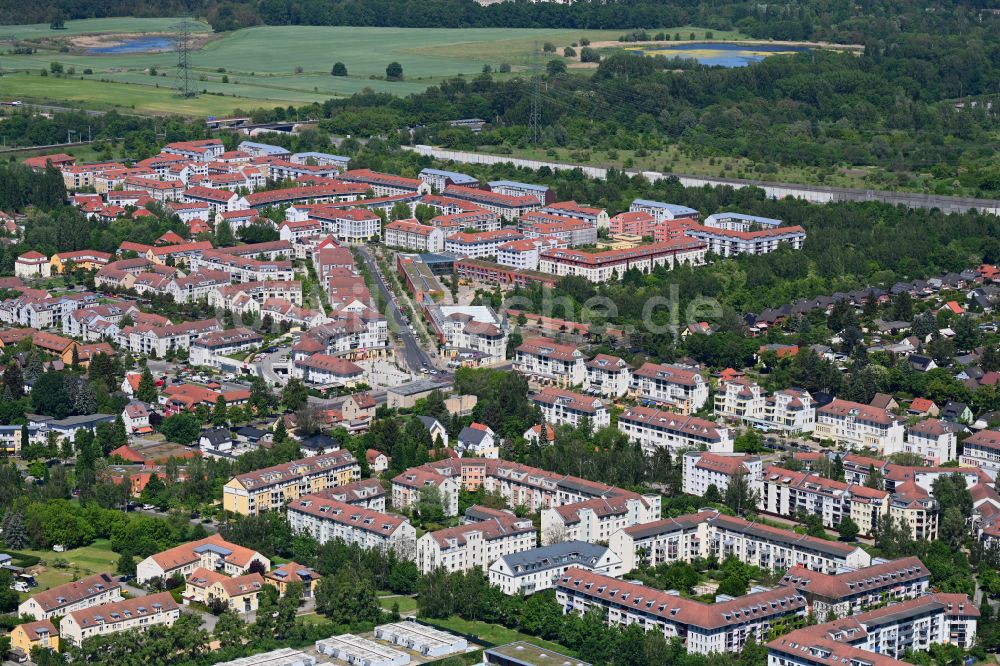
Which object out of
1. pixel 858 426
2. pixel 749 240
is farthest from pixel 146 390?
pixel 749 240

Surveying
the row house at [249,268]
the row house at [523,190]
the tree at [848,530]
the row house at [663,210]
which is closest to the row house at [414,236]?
the row house at [249,268]

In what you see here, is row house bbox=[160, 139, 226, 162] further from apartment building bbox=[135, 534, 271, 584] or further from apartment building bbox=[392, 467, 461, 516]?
apartment building bbox=[135, 534, 271, 584]

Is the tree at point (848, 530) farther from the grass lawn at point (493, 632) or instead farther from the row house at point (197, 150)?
the row house at point (197, 150)

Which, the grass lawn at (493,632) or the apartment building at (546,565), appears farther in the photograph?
the apartment building at (546,565)

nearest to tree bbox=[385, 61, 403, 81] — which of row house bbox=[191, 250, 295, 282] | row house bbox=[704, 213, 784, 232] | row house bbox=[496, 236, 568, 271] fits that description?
row house bbox=[704, 213, 784, 232]

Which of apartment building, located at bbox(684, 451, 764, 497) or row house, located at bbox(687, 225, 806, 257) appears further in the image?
row house, located at bbox(687, 225, 806, 257)

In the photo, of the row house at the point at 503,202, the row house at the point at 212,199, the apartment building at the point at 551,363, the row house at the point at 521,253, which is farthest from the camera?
the row house at the point at 212,199

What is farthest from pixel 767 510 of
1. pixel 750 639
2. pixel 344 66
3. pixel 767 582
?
pixel 344 66
